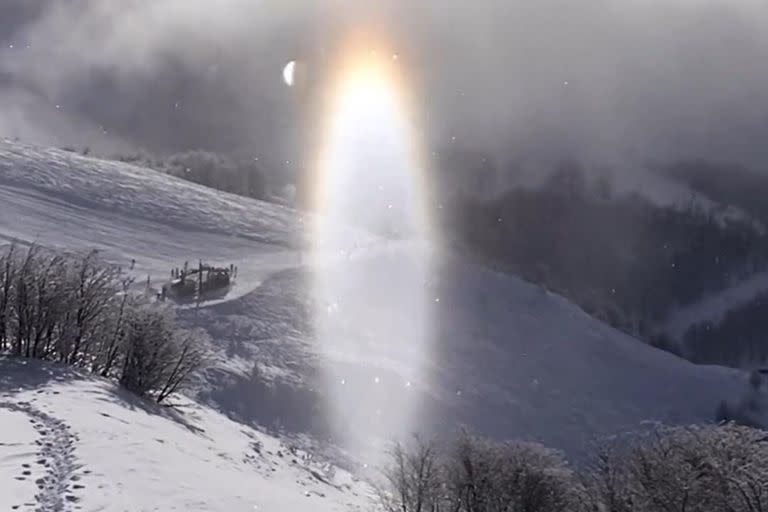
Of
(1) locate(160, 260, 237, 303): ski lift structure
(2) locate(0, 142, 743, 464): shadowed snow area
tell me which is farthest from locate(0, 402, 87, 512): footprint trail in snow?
(1) locate(160, 260, 237, 303): ski lift structure

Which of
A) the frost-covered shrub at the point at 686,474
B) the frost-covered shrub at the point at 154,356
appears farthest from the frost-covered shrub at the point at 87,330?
the frost-covered shrub at the point at 686,474

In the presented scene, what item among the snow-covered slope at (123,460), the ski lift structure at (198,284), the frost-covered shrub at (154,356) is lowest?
the snow-covered slope at (123,460)

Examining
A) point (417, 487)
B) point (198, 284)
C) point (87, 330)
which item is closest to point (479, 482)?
point (417, 487)

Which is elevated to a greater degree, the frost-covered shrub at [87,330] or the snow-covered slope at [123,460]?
the frost-covered shrub at [87,330]

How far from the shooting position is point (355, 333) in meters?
66.4

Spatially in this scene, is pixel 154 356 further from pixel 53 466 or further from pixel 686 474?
pixel 686 474

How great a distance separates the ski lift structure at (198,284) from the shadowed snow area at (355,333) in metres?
1.53

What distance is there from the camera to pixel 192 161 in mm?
162250

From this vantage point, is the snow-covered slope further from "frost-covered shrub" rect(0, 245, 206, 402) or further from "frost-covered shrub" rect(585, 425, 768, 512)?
"frost-covered shrub" rect(585, 425, 768, 512)

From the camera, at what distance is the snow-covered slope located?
53.5 feet

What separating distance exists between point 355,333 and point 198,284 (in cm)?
1292

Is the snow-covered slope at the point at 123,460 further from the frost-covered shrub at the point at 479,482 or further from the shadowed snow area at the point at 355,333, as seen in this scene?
the shadowed snow area at the point at 355,333

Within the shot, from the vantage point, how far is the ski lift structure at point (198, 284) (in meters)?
61.9

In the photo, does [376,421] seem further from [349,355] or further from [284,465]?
[284,465]
